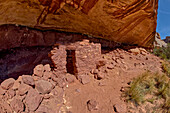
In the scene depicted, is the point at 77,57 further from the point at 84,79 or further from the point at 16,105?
the point at 16,105

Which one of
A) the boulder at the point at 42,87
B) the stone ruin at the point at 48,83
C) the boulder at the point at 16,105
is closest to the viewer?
the boulder at the point at 16,105

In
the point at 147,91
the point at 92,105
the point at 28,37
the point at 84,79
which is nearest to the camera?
the point at 92,105

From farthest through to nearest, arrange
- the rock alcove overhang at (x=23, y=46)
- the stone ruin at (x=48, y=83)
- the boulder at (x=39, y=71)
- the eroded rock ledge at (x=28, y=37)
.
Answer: the rock alcove overhang at (x=23, y=46) < the eroded rock ledge at (x=28, y=37) < the boulder at (x=39, y=71) < the stone ruin at (x=48, y=83)

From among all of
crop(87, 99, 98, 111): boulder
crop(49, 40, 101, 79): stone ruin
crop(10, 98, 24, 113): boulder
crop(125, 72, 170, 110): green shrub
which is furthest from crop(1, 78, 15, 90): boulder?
crop(125, 72, 170, 110): green shrub

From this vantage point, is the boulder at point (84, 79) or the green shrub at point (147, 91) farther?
the boulder at point (84, 79)

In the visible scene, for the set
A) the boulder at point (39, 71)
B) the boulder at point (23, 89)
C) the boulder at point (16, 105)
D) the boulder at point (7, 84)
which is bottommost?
the boulder at point (16, 105)

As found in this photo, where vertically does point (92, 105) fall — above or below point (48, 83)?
below

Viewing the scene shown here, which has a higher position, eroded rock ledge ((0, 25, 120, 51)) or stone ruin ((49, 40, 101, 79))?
eroded rock ledge ((0, 25, 120, 51))

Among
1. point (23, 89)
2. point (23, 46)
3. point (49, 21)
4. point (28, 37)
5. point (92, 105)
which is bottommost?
point (92, 105)

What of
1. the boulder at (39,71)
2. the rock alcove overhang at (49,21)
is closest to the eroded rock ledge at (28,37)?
the rock alcove overhang at (49,21)

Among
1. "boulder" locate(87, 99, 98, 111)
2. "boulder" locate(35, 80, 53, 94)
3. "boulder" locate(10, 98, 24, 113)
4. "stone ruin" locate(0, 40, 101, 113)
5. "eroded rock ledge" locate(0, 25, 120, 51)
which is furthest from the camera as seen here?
"eroded rock ledge" locate(0, 25, 120, 51)

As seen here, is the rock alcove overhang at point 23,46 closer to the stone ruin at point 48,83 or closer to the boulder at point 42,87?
the stone ruin at point 48,83

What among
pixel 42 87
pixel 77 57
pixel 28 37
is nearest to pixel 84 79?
pixel 77 57

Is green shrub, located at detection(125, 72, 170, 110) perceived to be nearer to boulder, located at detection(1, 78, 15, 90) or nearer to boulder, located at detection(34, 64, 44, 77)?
boulder, located at detection(34, 64, 44, 77)
